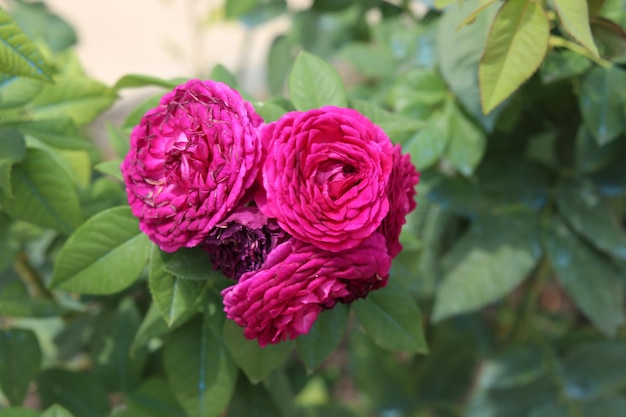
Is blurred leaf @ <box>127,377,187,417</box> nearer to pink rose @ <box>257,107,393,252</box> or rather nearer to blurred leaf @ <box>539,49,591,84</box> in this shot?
pink rose @ <box>257,107,393,252</box>

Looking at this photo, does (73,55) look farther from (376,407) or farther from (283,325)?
(376,407)

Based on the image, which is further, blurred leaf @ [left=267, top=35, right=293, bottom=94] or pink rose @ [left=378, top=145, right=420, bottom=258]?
blurred leaf @ [left=267, top=35, right=293, bottom=94]

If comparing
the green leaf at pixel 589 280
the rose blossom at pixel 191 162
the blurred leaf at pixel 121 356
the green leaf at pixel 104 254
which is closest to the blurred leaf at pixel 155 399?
the blurred leaf at pixel 121 356

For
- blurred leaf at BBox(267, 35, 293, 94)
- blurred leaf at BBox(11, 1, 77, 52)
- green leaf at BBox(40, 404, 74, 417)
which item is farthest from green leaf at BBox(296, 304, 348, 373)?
blurred leaf at BBox(11, 1, 77, 52)

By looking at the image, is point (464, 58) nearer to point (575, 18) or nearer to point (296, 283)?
point (575, 18)

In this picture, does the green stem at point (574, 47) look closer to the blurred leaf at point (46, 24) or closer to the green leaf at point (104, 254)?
the green leaf at point (104, 254)

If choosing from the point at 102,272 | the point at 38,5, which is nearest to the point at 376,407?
the point at 102,272
